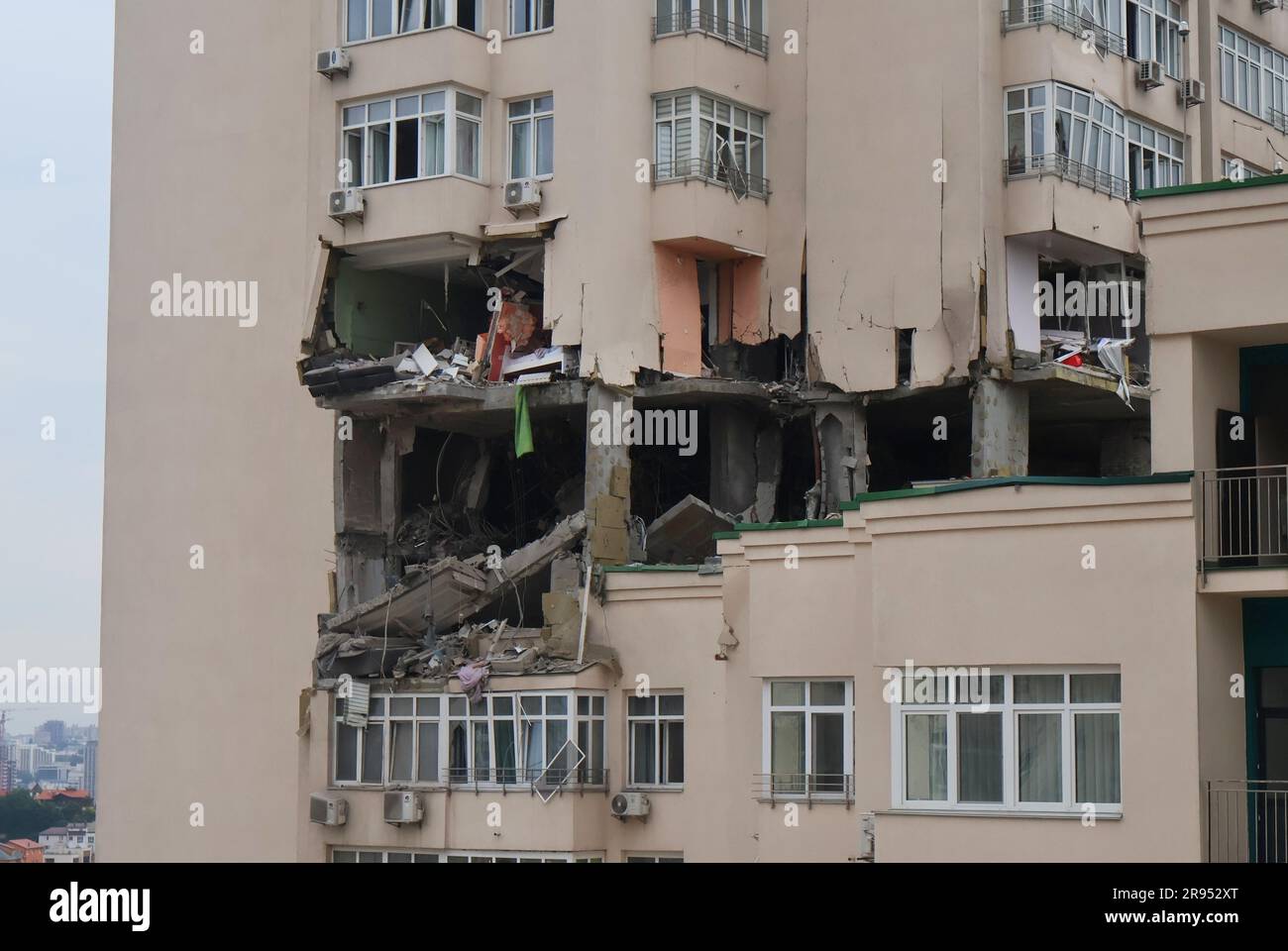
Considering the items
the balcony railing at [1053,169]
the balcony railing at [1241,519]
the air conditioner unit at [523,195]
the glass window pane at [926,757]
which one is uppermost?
the balcony railing at [1053,169]

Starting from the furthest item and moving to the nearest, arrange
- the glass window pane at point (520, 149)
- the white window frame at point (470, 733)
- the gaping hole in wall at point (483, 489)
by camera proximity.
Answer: the gaping hole in wall at point (483, 489), the glass window pane at point (520, 149), the white window frame at point (470, 733)

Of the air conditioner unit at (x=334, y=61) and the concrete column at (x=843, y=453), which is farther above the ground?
the air conditioner unit at (x=334, y=61)

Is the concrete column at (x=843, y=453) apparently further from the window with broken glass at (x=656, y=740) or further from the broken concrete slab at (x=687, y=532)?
the window with broken glass at (x=656, y=740)

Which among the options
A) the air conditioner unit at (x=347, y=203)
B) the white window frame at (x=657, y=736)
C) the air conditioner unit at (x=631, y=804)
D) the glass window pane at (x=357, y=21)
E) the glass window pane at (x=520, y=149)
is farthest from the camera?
the glass window pane at (x=357, y=21)

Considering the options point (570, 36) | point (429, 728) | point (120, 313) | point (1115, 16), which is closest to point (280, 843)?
point (429, 728)

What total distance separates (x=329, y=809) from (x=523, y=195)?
11.7 meters

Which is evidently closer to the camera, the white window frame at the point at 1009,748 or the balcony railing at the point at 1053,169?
the white window frame at the point at 1009,748

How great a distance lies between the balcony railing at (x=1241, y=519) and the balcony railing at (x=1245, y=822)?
2.28 meters

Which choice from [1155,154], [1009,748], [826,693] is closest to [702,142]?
[1155,154]

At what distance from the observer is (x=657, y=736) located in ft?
120

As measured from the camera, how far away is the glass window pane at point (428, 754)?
126 feet

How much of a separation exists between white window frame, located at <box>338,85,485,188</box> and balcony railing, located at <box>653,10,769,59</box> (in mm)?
3710

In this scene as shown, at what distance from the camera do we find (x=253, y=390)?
1871 inches

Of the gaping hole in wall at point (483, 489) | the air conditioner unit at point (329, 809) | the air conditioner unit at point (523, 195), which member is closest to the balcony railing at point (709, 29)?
the air conditioner unit at point (523, 195)
